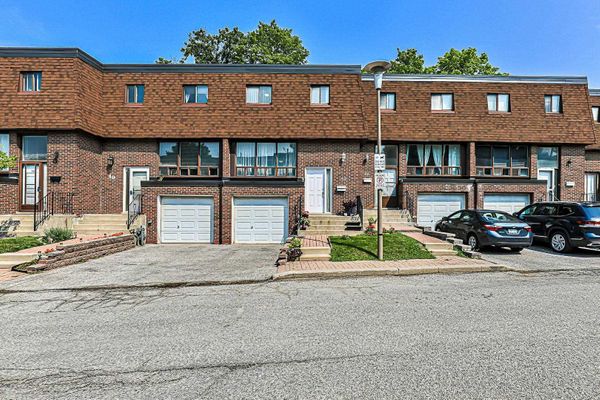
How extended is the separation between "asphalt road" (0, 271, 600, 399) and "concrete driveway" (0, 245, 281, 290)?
2.63 feet

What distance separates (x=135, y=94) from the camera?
16.9 meters

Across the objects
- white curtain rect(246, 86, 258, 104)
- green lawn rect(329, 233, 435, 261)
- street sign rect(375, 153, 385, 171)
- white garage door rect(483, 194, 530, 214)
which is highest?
white curtain rect(246, 86, 258, 104)

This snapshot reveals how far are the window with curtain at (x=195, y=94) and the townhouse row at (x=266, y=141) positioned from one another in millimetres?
80

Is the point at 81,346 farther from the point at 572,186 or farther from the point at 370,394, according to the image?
the point at 572,186

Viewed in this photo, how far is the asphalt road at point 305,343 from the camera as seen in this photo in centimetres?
320

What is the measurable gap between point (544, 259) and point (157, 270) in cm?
1147

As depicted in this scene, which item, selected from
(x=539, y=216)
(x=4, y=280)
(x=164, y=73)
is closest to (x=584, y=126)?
(x=539, y=216)

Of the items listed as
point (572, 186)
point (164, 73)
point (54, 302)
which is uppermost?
point (164, 73)

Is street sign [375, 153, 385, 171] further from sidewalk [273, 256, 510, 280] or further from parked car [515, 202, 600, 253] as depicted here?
parked car [515, 202, 600, 253]

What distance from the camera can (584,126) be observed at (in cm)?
1794

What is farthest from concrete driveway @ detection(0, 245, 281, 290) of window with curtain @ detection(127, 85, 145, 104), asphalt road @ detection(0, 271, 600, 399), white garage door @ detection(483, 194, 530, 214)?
white garage door @ detection(483, 194, 530, 214)

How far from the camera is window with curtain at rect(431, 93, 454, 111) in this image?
18172 mm

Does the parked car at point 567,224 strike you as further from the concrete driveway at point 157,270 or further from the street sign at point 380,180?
the concrete driveway at point 157,270

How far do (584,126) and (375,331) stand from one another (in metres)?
20.3
